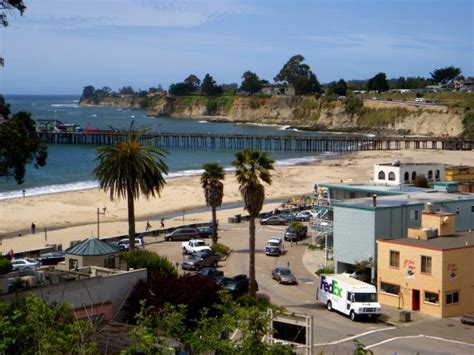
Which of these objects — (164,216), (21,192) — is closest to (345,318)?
(164,216)

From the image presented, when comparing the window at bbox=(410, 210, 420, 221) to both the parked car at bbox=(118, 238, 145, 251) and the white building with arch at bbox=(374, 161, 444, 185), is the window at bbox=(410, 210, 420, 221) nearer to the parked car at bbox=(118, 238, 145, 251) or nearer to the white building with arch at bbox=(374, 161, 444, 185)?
the white building with arch at bbox=(374, 161, 444, 185)

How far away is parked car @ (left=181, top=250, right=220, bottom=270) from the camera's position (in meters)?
41.3

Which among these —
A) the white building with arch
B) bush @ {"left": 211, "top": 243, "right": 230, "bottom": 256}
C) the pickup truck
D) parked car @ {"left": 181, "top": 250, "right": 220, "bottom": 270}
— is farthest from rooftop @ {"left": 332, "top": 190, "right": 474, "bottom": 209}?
the pickup truck

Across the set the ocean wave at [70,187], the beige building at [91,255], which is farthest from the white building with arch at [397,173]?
the ocean wave at [70,187]

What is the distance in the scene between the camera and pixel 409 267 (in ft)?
108

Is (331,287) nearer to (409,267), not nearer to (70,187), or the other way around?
(409,267)

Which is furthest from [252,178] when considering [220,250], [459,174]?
[459,174]

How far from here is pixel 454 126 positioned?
17388cm

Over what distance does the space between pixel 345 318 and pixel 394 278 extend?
12.6 ft

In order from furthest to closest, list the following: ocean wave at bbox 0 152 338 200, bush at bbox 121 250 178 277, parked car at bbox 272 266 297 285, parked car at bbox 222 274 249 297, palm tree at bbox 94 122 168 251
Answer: ocean wave at bbox 0 152 338 200 < parked car at bbox 272 266 297 285 < palm tree at bbox 94 122 168 251 < parked car at bbox 222 274 249 297 < bush at bbox 121 250 178 277

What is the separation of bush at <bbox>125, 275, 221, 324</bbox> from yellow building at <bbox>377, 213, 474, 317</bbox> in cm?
1069

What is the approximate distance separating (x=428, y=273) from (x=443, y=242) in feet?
6.96

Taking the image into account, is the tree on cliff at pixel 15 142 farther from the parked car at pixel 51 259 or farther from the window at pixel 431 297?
the parked car at pixel 51 259

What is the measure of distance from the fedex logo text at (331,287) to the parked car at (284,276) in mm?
4470
